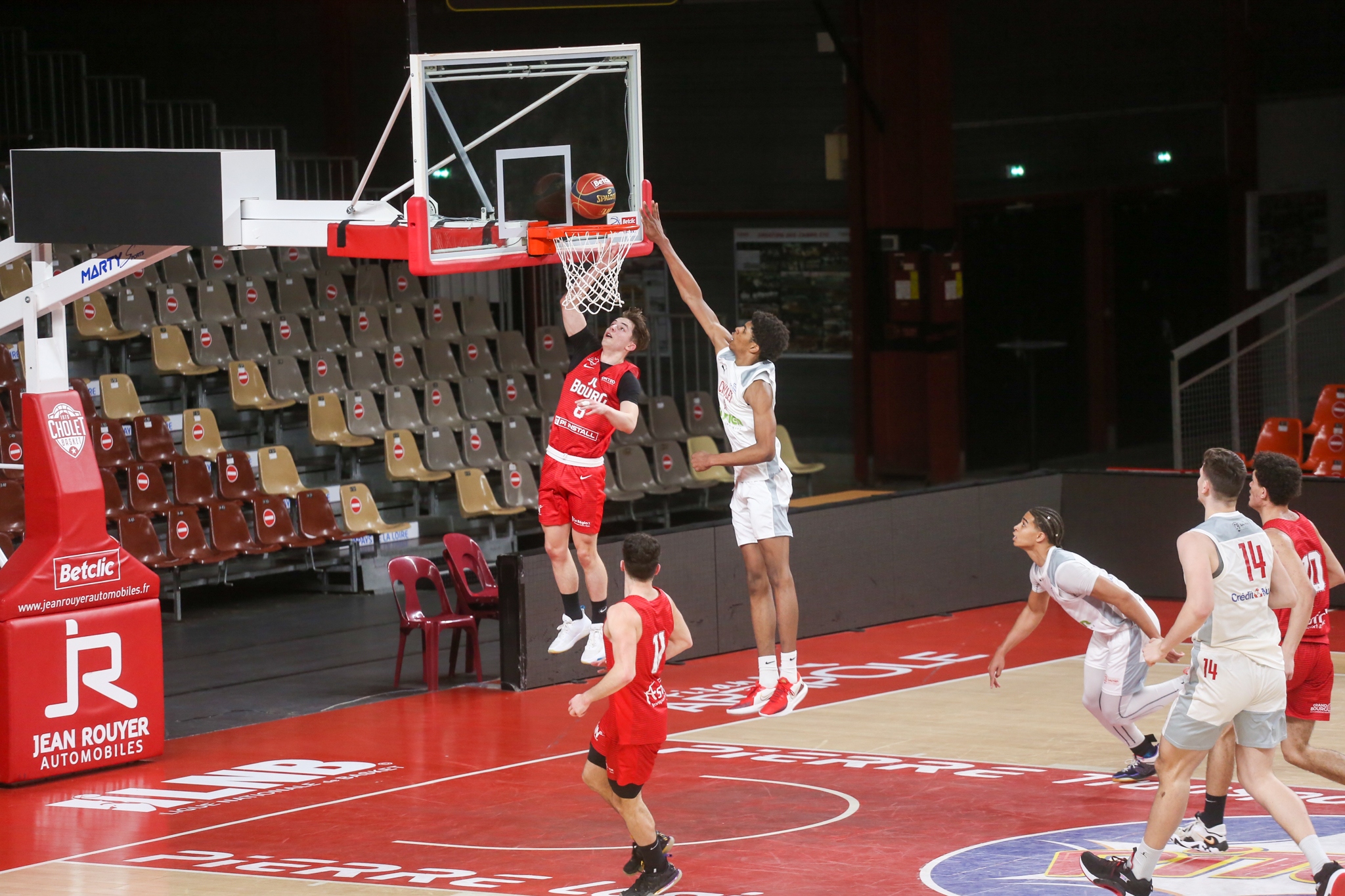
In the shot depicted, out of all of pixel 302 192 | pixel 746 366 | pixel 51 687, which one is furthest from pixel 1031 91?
pixel 51 687

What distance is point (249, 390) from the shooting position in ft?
58.8

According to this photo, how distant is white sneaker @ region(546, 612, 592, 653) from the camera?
11.4 metres

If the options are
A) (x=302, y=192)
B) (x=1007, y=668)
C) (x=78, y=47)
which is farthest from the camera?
(x=78, y=47)

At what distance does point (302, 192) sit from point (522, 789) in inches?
486

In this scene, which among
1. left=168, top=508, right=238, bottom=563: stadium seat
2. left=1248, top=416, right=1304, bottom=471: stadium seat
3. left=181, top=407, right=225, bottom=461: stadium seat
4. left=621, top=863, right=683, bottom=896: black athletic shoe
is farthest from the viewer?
left=1248, top=416, right=1304, bottom=471: stadium seat

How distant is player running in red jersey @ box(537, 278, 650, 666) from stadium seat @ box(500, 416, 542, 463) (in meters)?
7.19

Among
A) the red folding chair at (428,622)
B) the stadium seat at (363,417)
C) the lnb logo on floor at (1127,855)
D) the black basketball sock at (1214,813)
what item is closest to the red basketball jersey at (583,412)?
the red folding chair at (428,622)

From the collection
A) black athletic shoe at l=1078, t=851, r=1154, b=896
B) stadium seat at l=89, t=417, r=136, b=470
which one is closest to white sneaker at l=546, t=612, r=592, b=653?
black athletic shoe at l=1078, t=851, r=1154, b=896

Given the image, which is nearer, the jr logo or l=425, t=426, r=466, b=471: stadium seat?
the jr logo

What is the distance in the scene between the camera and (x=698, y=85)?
72.0 ft

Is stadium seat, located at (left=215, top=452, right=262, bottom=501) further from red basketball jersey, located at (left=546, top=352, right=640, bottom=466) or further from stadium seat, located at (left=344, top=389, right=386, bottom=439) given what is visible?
red basketball jersey, located at (left=546, top=352, right=640, bottom=466)

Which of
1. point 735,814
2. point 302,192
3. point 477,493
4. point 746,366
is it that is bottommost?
point 735,814

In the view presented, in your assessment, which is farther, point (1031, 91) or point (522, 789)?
point (1031, 91)

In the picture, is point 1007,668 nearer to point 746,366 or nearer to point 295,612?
point 746,366
